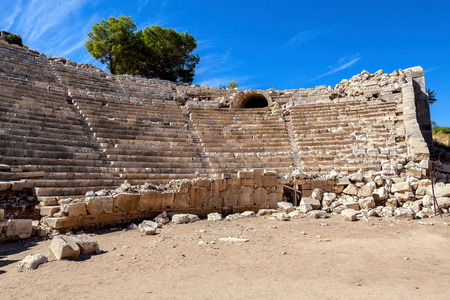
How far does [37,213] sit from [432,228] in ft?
28.4

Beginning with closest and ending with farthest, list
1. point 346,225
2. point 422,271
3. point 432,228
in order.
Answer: point 422,271 → point 432,228 → point 346,225

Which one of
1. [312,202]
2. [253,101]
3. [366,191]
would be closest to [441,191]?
[366,191]

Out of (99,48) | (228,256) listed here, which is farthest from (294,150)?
(99,48)

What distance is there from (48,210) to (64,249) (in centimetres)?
242

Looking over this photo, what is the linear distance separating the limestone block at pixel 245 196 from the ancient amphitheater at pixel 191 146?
0.03 m

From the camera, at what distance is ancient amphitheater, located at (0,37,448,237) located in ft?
23.2

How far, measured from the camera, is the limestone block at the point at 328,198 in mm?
8354

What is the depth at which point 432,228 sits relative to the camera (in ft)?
20.1

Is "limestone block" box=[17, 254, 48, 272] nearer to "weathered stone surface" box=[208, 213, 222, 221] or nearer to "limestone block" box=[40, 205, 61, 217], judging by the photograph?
"limestone block" box=[40, 205, 61, 217]

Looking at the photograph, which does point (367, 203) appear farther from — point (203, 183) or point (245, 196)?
point (203, 183)

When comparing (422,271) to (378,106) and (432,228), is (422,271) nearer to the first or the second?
(432,228)

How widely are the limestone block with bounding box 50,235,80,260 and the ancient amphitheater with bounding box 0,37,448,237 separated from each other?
165 centimetres

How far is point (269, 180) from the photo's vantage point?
895 centimetres

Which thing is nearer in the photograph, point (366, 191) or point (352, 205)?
point (352, 205)
